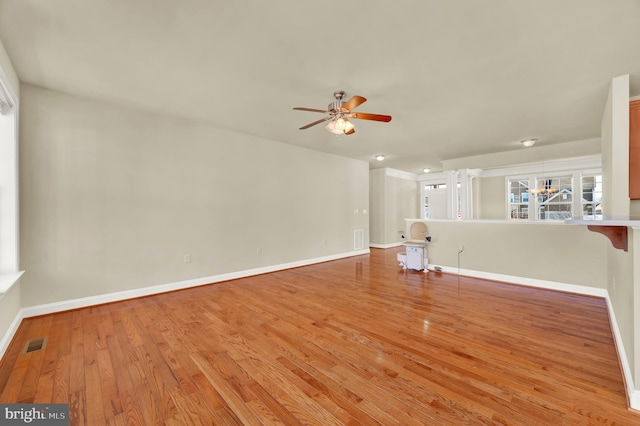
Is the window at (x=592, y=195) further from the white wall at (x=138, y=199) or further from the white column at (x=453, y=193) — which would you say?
the white wall at (x=138, y=199)

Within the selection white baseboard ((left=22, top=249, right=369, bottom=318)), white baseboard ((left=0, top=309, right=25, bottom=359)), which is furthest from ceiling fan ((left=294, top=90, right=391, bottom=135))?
white baseboard ((left=0, top=309, right=25, bottom=359))

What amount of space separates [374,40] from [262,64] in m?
1.09

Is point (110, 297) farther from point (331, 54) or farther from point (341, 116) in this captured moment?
point (331, 54)

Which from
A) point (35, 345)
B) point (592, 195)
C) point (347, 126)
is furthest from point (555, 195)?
point (35, 345)

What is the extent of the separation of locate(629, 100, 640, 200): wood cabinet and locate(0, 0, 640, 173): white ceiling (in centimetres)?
46

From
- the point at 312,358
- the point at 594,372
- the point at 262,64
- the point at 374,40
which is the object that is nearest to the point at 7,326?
the point at 312,358

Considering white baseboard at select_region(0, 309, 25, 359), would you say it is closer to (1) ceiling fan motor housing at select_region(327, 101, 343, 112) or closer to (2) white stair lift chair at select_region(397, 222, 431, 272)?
(1) ceiling fan motor housing at select_region(327, 101, 343, 112)

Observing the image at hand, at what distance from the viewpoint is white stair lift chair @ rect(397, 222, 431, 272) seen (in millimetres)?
5514

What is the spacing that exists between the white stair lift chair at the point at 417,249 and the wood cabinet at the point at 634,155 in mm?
3118

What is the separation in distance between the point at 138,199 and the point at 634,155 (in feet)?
19.4

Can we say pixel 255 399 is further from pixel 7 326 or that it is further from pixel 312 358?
pixel 7 326

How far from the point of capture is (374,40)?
2.24 meters

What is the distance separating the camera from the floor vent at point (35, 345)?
7.91 feet

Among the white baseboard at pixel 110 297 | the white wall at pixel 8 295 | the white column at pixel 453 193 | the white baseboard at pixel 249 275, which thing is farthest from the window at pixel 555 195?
the white wall at pixel 8 295
